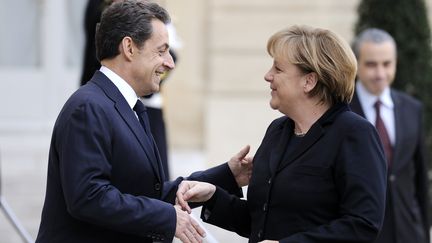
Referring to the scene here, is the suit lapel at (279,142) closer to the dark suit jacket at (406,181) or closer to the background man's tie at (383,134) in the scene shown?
the dark suit jacket at (406,181)

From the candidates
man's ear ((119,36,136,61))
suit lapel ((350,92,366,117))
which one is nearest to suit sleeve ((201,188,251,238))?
man's ear ((119,36,136,61))

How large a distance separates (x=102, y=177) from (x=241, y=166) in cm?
85

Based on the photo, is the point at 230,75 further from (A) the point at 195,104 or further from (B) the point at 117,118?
(B) the point at 117,118

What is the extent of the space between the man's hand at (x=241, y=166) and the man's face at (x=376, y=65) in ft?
5.84

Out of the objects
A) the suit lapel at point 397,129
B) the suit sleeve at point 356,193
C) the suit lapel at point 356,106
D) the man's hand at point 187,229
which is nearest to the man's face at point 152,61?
the man's hand at point 187,229

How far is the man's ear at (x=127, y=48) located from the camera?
3.40 m

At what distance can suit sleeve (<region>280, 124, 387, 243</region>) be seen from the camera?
10.9 feet

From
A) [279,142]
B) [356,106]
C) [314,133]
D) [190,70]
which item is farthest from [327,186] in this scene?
[190,70]

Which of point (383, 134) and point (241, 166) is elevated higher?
point (241, 166)

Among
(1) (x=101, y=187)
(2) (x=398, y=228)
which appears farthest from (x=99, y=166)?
(2) (x=398, y=228)

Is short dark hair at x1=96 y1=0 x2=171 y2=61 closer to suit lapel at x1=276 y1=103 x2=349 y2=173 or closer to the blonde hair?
the blonde hair

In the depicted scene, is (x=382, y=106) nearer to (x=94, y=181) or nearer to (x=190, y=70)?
(x=94, y=181)

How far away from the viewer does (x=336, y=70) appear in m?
3.44

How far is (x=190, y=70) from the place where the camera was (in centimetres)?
1145
